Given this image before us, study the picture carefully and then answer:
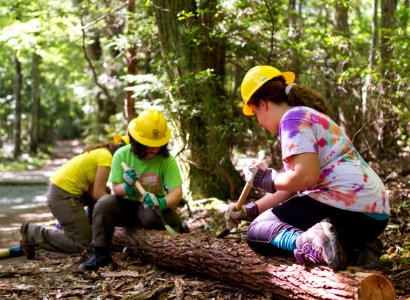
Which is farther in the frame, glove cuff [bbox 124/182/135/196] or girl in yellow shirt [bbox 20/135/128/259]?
girl in yellow shirt [bbox 20/135/128/259]

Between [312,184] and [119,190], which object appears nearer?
[312,184]

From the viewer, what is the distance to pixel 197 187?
6629 millimetres

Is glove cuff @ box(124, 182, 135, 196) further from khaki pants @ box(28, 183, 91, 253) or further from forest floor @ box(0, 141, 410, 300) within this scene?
khaki pants @ box(28, 183, 91, 253)

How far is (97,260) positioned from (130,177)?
836 mm

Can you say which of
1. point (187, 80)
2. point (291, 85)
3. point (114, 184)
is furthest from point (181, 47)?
point (291, 85)

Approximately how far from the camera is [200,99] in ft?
20.5

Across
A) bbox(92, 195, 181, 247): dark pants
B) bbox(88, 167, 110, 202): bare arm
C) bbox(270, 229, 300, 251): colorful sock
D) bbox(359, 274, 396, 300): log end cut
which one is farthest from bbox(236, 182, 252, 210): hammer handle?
bbox(88, 167, 110, 202): bare arm

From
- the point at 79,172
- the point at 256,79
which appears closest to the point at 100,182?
the point at 79,172

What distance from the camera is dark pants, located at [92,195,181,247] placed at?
14.2 feet

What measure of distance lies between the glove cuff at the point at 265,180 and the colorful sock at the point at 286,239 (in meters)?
0.32

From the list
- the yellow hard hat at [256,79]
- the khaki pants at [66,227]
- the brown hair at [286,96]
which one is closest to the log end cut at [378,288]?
the brown hair at [286,96]

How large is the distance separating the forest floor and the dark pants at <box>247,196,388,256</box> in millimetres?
286

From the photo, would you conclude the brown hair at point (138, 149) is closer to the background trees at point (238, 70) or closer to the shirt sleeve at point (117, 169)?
the shirt sleeve at point (117, 169)

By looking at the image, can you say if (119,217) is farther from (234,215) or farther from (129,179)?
(234,215)
